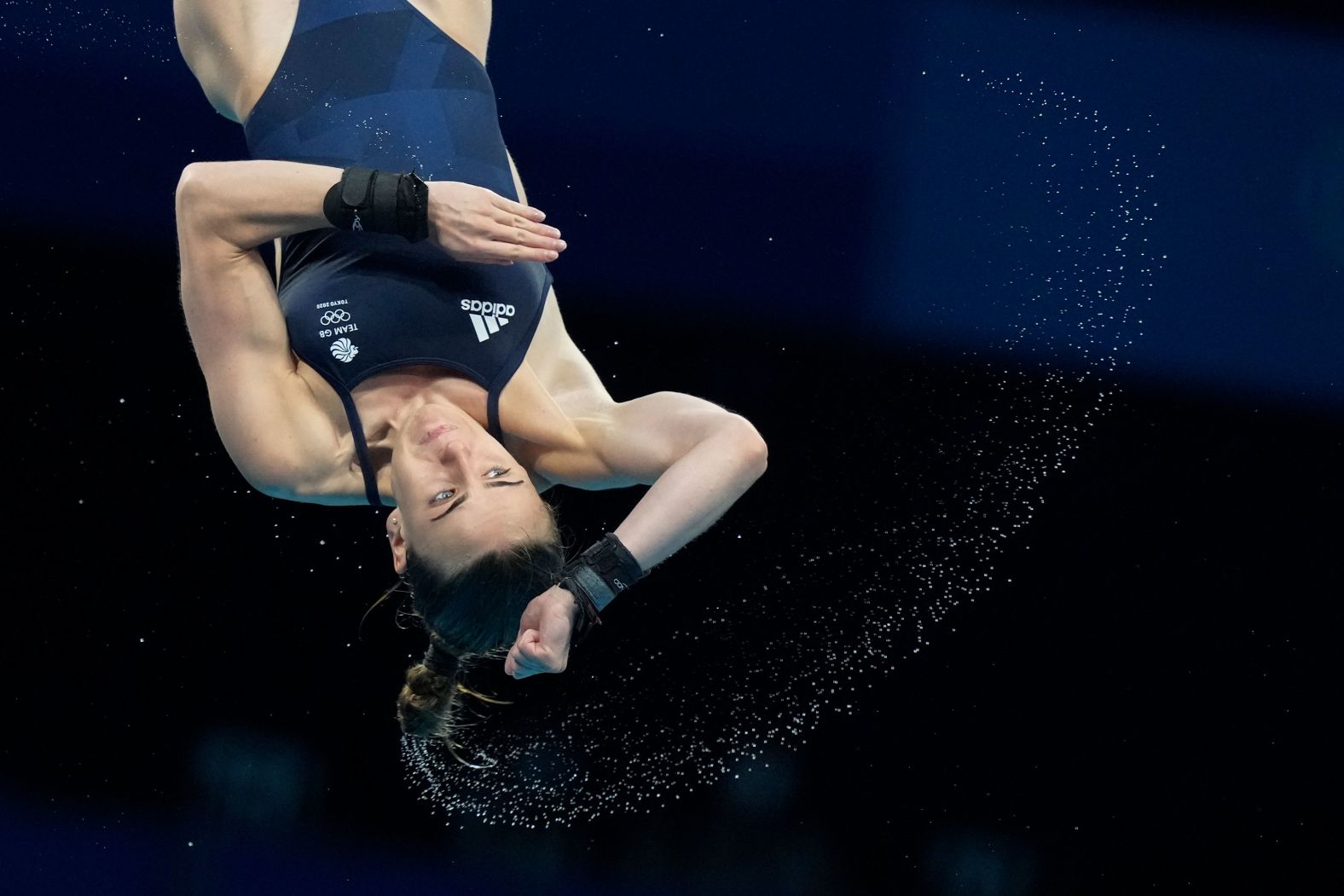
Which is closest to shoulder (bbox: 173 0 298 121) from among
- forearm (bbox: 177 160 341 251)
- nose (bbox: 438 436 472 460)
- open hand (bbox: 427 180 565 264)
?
forearm (bbox: 177 160 341 251)

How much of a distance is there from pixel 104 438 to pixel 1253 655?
312cm

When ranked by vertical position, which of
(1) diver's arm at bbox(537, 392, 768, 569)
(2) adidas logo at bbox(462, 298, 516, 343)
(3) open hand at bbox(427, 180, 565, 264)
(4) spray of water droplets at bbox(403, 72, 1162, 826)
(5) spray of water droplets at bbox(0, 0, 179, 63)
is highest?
(3) open hand at bbox(427, 180, 565, 264)

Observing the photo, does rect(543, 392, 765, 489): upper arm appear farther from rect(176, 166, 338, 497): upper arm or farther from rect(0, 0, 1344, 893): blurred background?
rect(0, 0, 1344, 893): blurred background

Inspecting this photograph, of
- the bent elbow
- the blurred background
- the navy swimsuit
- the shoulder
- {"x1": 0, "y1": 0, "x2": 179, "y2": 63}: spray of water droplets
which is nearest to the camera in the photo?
the bent elbow

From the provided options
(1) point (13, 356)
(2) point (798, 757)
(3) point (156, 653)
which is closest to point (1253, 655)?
(2) point (798, 757)

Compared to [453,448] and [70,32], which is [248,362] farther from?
[70,32]

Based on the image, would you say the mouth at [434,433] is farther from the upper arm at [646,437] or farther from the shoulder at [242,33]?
the shoulder at [242,33]

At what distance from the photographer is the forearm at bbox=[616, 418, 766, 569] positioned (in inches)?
94.9

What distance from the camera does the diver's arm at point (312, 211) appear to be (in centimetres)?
238

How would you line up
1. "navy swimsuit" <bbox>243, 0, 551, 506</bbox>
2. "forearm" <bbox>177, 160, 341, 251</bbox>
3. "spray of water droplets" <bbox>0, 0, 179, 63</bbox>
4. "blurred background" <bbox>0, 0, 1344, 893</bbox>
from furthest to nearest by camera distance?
"blurred background" <bbox>0, 0, 1344, 893</bbox>, "spray of water droplets" <bbox>0, 0, 179, 63</bbox>, "navy swimsuit" <bbox>243, 0, 551, 506</bbox>, "forearm" <bbox>177, 160, 341, 251</bbox>

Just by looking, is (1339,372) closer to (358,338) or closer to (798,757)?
(798,757)

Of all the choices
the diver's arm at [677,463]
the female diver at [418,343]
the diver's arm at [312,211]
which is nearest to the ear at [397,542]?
the female diver at [418,343]

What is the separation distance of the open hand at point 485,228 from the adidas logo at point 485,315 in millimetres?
226

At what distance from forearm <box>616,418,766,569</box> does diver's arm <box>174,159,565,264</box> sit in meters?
0.40
